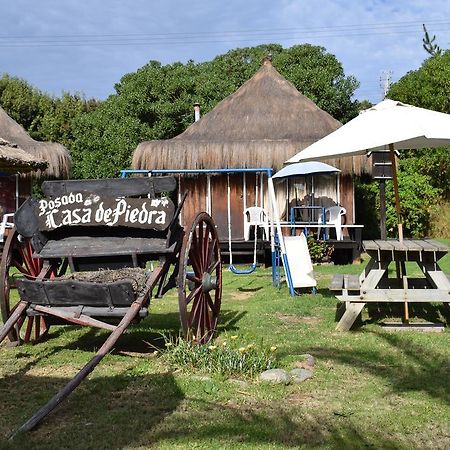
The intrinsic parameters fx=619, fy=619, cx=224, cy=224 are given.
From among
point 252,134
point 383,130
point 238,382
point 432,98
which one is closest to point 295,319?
point 383,130

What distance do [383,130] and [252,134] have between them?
30.6ft

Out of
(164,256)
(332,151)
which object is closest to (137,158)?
(332,151)

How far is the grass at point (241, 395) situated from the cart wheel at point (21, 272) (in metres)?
0.16

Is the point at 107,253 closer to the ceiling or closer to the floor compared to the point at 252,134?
closer to the floor

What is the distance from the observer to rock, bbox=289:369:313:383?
4973 mm

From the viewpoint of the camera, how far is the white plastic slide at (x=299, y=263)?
9.48 metres

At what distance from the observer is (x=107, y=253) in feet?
18.8

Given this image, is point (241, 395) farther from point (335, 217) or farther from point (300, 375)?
point (335, 217)

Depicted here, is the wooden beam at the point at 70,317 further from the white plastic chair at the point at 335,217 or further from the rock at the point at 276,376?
the white plastic chair at the point at 335,217

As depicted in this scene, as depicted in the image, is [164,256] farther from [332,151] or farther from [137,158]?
[137,158]

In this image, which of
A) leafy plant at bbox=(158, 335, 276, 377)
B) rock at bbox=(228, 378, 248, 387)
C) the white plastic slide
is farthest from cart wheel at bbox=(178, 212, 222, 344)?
the white plastic slide

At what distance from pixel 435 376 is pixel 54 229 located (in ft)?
12.1

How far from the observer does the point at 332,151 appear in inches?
280

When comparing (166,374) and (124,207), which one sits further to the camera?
(124,207)
